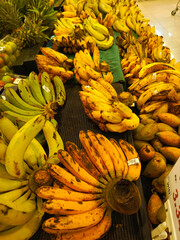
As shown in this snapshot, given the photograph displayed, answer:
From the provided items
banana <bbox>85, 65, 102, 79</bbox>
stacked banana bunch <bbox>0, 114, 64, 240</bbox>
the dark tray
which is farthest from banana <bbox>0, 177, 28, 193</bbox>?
banana <bbox>85, 65, 102, 79</bbox>

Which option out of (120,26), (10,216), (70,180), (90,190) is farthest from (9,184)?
(120,26)

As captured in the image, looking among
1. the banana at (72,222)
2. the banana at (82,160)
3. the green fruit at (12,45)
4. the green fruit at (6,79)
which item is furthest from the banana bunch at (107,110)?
the green fruit at (12,45)

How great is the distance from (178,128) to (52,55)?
1505 millimetres

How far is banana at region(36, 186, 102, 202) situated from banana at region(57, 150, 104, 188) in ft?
0.20

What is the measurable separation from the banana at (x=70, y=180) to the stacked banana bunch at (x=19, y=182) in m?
0.06

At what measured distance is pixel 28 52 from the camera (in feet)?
7.34

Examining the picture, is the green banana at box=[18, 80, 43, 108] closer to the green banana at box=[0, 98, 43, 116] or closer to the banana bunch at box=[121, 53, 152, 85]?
the green banana at box=[0, 98, 43, 116]

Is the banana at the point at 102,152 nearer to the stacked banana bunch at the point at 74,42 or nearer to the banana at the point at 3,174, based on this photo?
the banana at the point at 3,174

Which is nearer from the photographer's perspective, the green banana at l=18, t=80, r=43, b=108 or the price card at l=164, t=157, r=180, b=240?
the price card at l=164, t=157, r=180, b=240

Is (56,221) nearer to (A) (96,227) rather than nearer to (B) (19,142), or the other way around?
(A) (96,227)

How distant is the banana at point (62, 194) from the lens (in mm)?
668

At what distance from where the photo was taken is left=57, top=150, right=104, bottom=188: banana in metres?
0.78

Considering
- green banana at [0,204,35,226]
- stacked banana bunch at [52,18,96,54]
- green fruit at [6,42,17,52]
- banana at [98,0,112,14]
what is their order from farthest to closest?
banana at [98,0,112,14], green fruit at [6,42,17,52], stacked banana bunch at [52,18,96,54], green banana at [0,204,35,226]

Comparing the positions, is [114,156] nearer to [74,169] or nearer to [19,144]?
[74,169]
